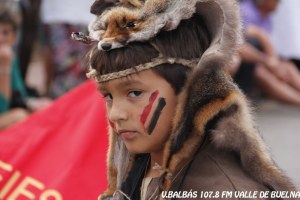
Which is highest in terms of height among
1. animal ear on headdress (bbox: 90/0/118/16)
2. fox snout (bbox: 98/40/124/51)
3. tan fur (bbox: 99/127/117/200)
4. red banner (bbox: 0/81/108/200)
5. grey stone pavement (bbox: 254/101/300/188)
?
animal ear on headdress (bbox: 90/0/118/16)

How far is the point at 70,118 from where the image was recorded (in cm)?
400

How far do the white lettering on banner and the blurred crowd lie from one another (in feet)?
4.19

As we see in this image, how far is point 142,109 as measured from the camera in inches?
95.8

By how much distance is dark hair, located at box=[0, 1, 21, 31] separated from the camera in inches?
217

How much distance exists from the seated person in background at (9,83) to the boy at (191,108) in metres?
2.68

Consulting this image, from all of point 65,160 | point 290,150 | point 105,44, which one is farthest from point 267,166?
point 290,150

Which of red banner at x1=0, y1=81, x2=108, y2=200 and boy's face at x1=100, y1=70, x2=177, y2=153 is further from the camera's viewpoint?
red banner at x1=0, y1=81, x2=108, y2=200

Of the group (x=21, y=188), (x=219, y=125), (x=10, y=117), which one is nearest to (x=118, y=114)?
(x=219, y=125)

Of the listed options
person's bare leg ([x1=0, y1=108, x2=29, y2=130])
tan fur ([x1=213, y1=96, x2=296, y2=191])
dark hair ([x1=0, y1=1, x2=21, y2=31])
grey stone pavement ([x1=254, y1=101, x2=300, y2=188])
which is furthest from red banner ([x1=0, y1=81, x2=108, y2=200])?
grey stone pavement ([x1=254, y1=101, x2=300, y2=188])

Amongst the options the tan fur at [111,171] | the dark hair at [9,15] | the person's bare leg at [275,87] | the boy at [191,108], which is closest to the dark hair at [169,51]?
the boy at [191,108]

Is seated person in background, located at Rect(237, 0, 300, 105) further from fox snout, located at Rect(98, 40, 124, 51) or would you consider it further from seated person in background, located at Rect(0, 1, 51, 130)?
fox snout, located at Rect(98, 40, 124, 51)

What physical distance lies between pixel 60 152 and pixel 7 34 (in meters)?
2.03

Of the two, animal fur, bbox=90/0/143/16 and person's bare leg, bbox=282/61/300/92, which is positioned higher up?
animal fur, bbox=90/0/143/16

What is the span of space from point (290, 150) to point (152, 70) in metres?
4.61
